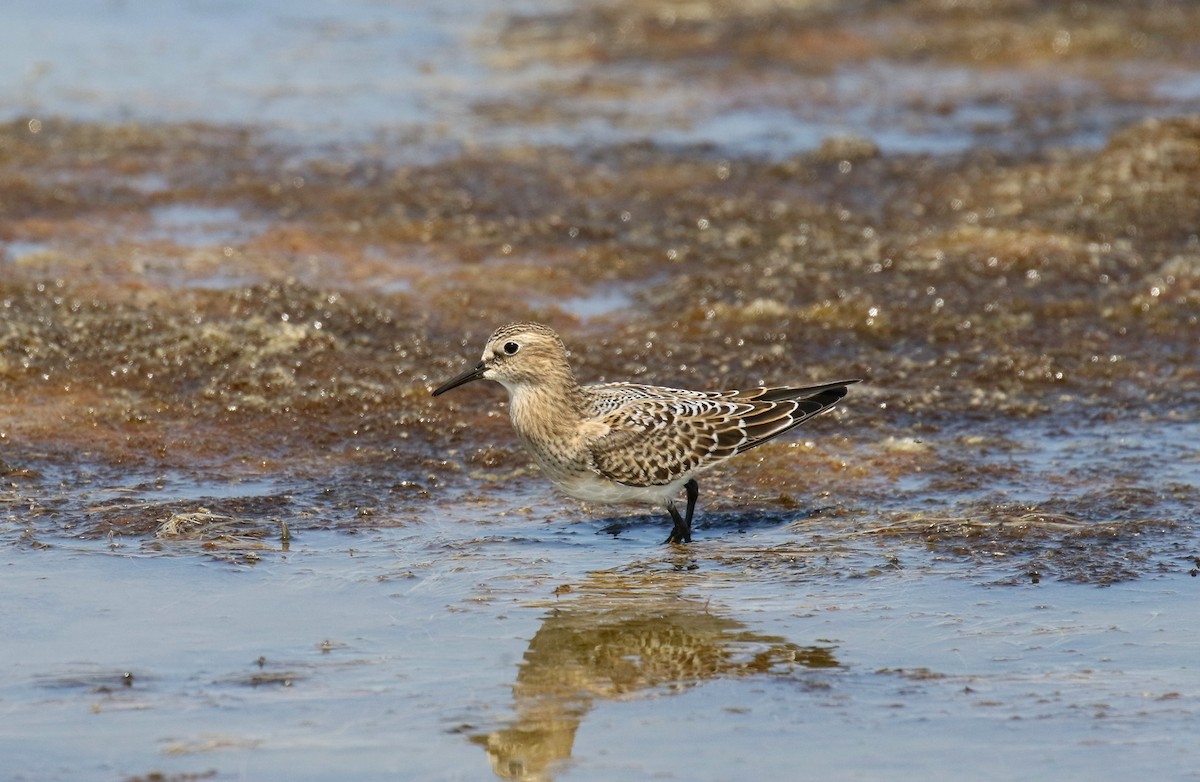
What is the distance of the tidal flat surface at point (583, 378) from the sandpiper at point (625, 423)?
0.33 m

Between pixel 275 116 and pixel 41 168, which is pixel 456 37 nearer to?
pixel 275 116

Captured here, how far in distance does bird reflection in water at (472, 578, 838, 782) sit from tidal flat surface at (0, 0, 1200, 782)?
22 mm

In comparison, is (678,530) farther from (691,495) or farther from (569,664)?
(569,664)

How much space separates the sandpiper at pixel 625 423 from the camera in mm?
8117

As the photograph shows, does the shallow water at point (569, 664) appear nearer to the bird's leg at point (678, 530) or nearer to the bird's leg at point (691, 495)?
the bird's leg at point (678, 530)

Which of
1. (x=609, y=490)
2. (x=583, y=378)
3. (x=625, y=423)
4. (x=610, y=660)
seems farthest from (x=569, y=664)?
(x=583, y=378)

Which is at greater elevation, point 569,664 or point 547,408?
point 547,408

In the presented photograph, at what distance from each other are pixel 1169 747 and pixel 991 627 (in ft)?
3.84

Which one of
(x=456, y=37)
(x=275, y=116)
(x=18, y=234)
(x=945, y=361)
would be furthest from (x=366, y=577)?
(x=456, y=37)

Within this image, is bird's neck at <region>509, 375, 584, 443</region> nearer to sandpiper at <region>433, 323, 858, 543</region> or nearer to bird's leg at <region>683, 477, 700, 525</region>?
sandpiper at <region>433, 323, 858, 543</region>

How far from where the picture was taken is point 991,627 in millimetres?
7016

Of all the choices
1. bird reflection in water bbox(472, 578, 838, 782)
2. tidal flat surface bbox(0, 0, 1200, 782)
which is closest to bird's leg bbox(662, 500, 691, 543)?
tidal flat surface bbox(0, 0, 1200, 782)

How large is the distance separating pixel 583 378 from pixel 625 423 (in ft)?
7.23

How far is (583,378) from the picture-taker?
34.2 feet
